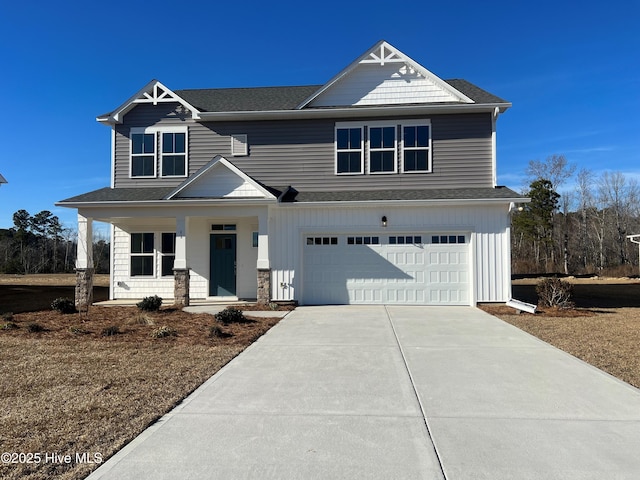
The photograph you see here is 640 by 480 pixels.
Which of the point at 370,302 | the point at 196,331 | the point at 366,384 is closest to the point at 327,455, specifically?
the point at 366,384

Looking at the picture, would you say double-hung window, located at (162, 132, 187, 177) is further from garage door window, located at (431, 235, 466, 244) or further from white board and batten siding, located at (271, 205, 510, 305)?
garage door window, located at (431, 235, 466, 244)

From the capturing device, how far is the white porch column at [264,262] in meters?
12.7

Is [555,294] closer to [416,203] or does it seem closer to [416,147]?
[416,203]

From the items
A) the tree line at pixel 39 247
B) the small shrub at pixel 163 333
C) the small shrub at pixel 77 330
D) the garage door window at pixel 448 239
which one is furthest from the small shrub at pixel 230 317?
the tree line at pixel 39 247

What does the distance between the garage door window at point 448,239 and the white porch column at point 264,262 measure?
201 inches

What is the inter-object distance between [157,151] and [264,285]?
20.8ft

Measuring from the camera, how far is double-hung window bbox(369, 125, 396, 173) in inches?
543

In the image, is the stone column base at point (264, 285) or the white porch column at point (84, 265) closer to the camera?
the white porch column at point (84, 265)

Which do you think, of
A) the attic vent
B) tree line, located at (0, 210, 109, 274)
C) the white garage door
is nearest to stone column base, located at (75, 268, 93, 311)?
the attic vent

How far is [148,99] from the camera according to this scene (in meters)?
14.5

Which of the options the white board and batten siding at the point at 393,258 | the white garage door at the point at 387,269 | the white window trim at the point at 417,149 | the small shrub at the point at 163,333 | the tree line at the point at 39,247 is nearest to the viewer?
the small shrub at the point at 163,333

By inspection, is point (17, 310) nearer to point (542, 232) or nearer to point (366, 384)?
point (366, 384)

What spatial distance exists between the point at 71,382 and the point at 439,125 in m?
12.2

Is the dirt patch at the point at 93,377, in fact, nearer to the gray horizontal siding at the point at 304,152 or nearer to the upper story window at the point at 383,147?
the gray horizontal siding at the point at 304,152
